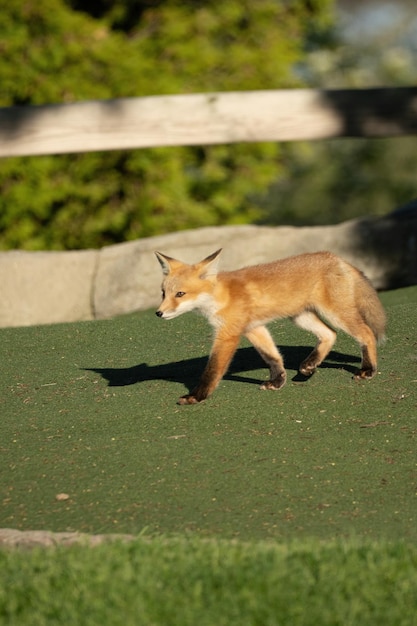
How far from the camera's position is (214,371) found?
19.5 feet

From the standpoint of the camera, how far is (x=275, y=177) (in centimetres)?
1255

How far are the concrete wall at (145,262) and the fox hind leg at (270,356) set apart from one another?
3.32 meters

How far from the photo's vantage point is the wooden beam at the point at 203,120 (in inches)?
269

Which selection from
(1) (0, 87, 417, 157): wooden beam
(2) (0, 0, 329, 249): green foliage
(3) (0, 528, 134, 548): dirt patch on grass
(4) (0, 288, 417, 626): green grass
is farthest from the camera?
(2) (0, 0, 329, 249): green foliage

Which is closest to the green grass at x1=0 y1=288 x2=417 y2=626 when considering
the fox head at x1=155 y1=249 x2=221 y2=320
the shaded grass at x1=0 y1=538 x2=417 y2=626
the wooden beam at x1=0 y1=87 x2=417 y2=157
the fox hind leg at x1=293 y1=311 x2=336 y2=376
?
the shaded grass at x1=0 y1=538 x2=417 y2=626

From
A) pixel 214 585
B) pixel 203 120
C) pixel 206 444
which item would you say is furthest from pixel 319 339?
pixel 214 585

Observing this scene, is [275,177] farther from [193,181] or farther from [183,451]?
[183,451]

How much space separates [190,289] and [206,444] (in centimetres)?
108

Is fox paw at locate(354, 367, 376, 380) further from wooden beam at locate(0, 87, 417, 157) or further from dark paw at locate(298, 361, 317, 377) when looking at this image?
wooden beam at locate(0, 87, 417, 157)

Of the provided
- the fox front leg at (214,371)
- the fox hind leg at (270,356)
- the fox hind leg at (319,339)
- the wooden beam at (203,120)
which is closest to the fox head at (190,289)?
the fox front leg at (214,371)

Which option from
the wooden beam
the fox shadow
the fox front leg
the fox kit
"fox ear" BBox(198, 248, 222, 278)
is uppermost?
the wooden beam

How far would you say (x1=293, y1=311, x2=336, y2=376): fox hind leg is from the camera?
249 inches

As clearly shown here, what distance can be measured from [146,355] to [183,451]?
6.09ft

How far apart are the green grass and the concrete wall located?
5.43ft
